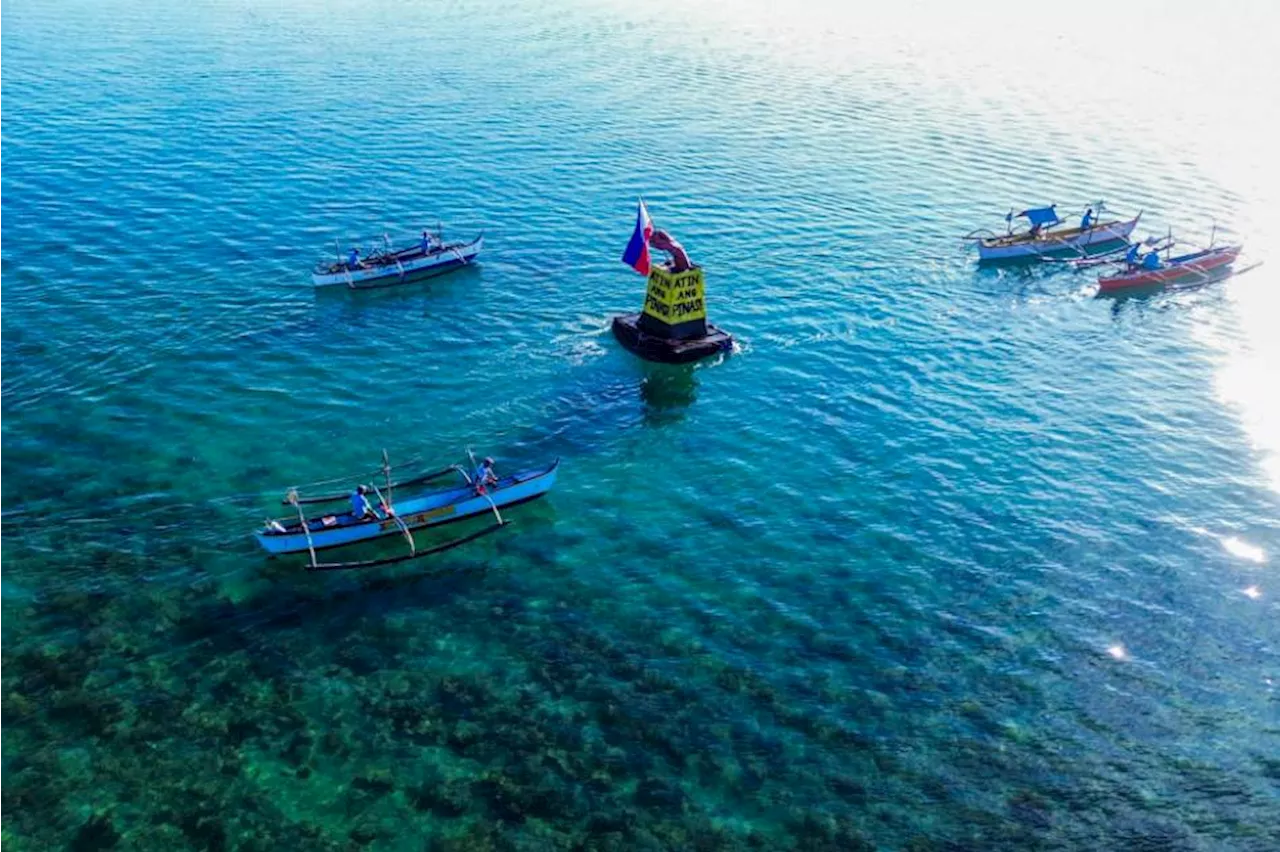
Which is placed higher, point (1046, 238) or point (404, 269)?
point (1046, 238)

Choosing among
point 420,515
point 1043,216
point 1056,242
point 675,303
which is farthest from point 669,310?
point 1056,242

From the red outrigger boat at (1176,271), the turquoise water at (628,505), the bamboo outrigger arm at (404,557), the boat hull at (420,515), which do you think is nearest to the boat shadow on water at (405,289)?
the turquoise water at (628,505)

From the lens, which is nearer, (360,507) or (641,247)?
(360,507)

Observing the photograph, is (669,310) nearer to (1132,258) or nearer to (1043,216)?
(1043,216)

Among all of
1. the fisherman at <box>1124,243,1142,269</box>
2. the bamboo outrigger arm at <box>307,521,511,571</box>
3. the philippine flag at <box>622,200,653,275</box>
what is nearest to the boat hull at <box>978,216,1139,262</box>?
the fisherman at <box>1124,243,1142,269</box>

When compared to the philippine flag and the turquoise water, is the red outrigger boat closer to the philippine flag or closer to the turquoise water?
the turquoise water

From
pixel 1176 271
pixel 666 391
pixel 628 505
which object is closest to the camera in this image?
pixel 628 505
